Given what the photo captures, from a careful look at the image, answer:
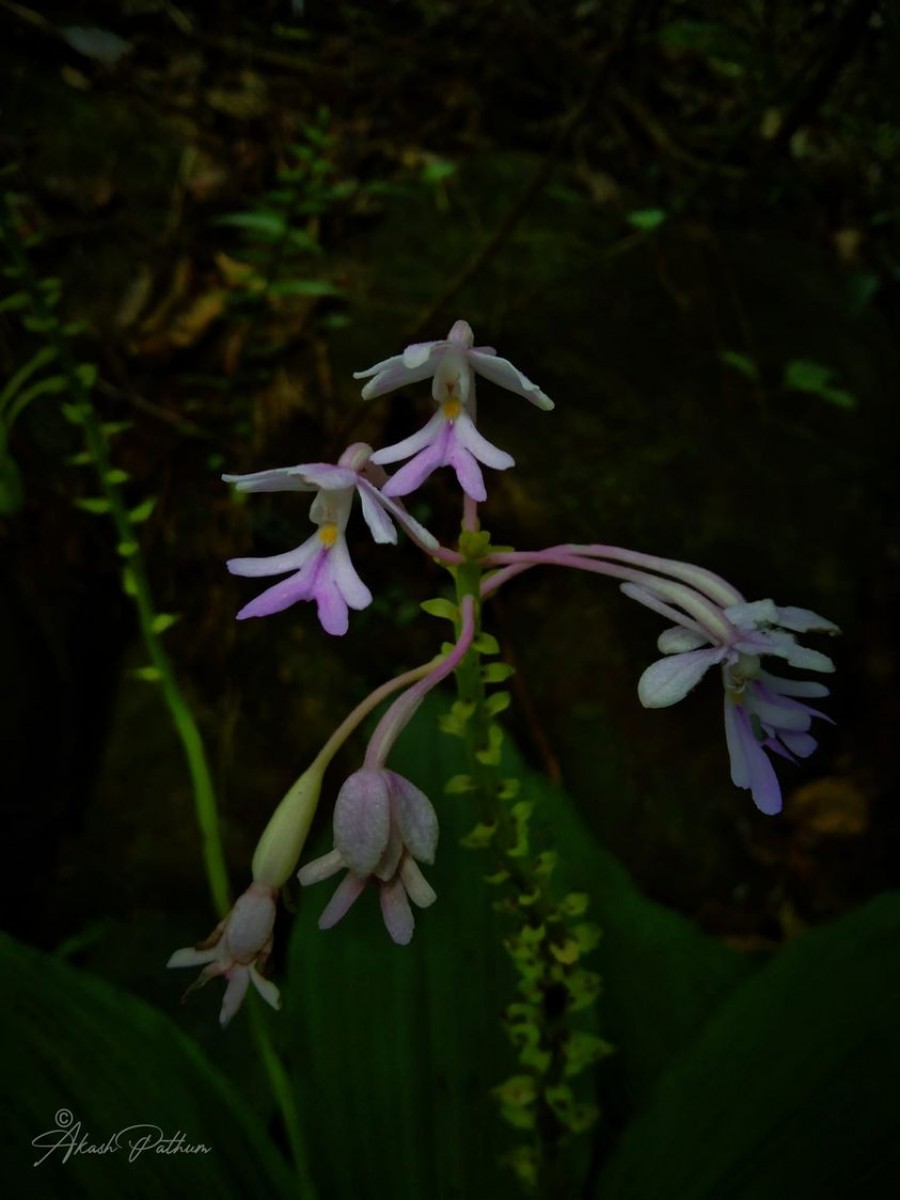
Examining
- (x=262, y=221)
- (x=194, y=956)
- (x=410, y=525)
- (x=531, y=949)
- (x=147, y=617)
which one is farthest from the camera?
(x=262, y=221)

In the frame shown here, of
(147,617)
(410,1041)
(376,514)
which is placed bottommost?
(410,1041)

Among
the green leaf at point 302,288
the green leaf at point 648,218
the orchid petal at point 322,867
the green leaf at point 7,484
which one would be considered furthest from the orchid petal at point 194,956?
the green leaf at point 648,218

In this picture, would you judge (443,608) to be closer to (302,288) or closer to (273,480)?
(273,480)

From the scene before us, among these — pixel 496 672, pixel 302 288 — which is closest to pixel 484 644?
pixel 496 672

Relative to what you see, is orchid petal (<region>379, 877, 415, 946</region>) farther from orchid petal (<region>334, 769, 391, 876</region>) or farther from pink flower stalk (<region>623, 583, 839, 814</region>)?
pink flower stalk (<region>623, 583, 839, 814</region>)

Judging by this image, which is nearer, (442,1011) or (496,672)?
(496,672)

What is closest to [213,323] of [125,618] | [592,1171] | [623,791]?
[125,618]

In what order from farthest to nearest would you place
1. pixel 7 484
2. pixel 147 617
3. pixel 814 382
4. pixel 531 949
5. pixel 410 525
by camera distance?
1. pixel 814 382
2. pixel 7 484
3. pixel 147 617
4. pixel 531 949
5. pixel 410 525

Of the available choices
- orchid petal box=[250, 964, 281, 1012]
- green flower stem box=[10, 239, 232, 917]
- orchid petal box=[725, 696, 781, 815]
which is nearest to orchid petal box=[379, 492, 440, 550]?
orchid petal box=[725, 696, 781, 815]
